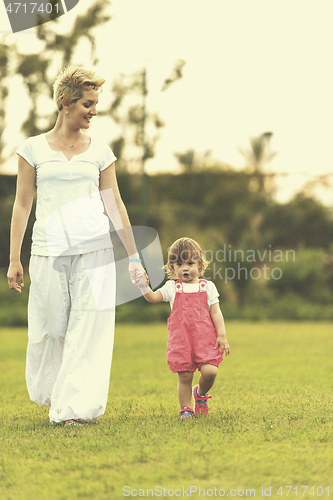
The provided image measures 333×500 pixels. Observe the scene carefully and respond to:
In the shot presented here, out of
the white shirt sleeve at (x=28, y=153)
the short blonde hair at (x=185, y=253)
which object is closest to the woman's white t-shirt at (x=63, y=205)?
the white shirt sleeve at (x=28, y=153)

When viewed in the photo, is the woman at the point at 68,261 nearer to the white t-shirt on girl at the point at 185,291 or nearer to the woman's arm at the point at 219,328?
the white t-shirt on girl at the point at 185,291

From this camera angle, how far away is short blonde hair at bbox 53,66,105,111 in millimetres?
4410

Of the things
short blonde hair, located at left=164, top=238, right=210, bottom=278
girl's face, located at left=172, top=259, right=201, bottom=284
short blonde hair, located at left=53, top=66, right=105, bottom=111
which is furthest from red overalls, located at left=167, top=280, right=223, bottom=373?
short blonde hair, located at left=53, top=66, right=105, bottom=111

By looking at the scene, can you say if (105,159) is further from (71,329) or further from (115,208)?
(71,329)

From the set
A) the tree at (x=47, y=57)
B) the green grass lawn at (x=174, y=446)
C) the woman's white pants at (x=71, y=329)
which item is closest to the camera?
the green grass lawn at (x=174, y=446)

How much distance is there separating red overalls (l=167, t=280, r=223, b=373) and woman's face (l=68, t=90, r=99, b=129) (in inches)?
56.7

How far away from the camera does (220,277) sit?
24766mm

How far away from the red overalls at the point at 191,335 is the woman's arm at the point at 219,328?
0.10ft

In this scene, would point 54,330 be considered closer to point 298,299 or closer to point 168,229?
point 298,299

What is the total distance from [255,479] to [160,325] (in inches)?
672

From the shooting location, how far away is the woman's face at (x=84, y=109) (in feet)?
14.6

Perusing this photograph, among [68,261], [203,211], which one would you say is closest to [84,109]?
[68,261]

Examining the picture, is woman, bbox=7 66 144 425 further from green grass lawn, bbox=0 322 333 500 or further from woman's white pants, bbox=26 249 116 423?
green grass lawn, bbox=0 322 333 500

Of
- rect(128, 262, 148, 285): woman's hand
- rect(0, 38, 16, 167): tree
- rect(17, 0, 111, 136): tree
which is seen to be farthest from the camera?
rect(0, 38, 16, 167): tree
